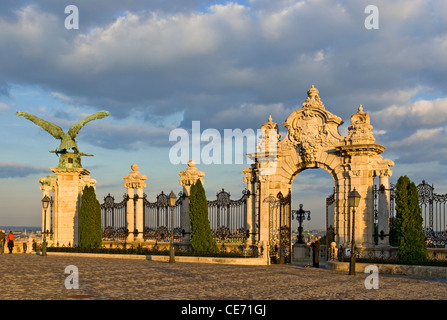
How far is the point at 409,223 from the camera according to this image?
76.3 feet

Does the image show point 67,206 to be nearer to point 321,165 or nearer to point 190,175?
point 190,175

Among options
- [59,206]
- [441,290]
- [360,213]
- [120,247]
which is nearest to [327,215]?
[360,213]

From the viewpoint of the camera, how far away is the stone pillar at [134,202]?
1303 inches

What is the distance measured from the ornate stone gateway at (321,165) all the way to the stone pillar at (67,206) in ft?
36.4

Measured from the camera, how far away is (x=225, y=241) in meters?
31.5

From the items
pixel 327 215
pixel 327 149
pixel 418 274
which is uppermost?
pixel 327 149

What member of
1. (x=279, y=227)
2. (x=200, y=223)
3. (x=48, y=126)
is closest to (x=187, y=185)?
(x=200, y=223)

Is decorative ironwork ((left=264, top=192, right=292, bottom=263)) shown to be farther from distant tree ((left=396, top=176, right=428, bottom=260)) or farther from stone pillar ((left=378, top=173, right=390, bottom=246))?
distant tree ((left=396, top=176, right=428, bottom=260))

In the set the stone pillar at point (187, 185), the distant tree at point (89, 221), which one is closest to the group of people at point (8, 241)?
the distant tree at point (89, 221)

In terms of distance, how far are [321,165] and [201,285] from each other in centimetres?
1263

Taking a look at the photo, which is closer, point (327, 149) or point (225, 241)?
point (327, 149)

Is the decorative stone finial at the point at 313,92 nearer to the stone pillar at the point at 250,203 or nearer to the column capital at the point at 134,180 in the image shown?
the stone pillar at the point at 250,203
